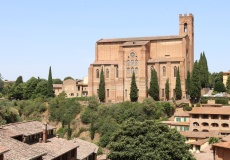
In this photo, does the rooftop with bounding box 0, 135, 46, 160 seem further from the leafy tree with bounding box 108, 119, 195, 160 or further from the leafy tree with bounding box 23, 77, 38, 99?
the leafy tree with bounding box 23, 77, 38, 99

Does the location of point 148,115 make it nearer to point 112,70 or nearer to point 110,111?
point 110,111

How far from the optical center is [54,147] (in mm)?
33594

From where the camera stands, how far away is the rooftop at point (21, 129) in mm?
31062

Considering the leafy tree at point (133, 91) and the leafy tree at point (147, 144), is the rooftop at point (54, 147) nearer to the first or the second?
the leafy tree at point (147, 144)

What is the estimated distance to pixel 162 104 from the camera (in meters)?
72.6

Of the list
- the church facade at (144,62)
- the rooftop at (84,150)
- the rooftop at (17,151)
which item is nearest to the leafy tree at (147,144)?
the rooftop at (84,150)

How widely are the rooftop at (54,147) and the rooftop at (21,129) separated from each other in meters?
1.49

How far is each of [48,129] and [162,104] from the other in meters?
38.7

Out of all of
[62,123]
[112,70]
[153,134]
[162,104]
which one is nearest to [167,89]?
[162,104]


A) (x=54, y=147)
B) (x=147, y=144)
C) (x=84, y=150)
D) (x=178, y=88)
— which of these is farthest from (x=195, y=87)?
(x=54, y=147)

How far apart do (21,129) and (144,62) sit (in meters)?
52.0

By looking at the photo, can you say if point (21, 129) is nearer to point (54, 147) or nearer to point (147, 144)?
point (54, 147)

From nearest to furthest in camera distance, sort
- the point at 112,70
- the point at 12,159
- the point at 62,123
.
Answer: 1. the point at 12,159
2. the point at 62,123
3. the point at 112,70

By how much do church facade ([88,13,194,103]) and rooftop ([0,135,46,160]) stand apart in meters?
55.2
